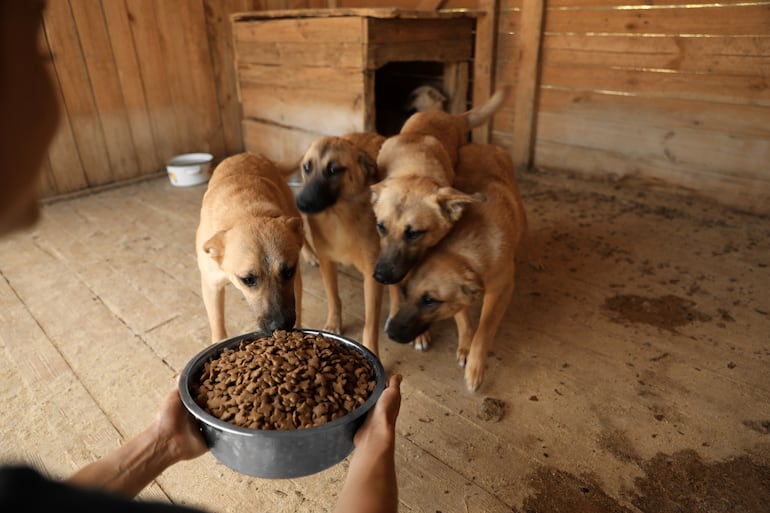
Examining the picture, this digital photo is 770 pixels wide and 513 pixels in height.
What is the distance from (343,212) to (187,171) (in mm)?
3484

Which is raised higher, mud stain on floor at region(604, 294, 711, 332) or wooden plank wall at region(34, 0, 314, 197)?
wooden plank wall at region(34, 0, 314, 197)

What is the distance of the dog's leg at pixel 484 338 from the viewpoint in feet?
8.39

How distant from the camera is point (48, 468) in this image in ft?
6.73

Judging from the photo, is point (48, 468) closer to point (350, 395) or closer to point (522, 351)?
point (350, 395)

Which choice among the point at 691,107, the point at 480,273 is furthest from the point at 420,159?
the point at 691,107

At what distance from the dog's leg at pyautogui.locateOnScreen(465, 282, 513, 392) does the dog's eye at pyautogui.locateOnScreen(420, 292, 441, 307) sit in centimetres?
33

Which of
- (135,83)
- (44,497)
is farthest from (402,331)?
(135,83)

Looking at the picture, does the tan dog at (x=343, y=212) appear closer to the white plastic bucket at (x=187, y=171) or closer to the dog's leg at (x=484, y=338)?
the dog's leg at (x=484, y=338)

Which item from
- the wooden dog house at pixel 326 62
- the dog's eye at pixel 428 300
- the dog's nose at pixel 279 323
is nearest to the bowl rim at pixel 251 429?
the dog's nose at pixel 279 323

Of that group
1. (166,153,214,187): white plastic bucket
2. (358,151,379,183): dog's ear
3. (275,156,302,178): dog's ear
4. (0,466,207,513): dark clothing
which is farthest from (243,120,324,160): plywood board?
(0,466,207,513): dark clothing

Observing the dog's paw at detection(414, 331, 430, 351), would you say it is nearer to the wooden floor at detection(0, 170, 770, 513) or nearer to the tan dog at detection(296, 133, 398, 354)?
the wooden floor at detection(0, 170, 770, 513)

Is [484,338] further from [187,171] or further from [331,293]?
[187,171]

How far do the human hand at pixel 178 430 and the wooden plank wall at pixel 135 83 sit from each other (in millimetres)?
4611

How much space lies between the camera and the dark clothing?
0.52 metres
